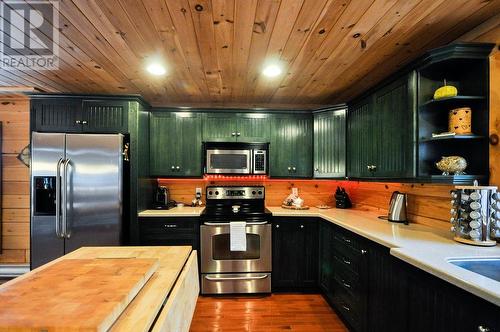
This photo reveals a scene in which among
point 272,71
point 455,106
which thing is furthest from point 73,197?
point 455,106

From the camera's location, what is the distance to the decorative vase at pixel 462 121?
178cm

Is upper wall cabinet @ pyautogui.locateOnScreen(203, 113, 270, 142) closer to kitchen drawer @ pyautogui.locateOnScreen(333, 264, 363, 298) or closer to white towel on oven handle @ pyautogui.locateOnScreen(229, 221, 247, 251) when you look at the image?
white towel on oven handle @ pyautogui.locateOnScreen(229, 221, 247, 251)

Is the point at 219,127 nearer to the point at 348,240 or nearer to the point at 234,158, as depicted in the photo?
the point at 234,158

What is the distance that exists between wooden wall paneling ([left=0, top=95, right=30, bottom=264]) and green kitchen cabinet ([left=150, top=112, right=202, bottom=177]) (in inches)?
69.2

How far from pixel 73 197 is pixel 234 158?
6.17 ft

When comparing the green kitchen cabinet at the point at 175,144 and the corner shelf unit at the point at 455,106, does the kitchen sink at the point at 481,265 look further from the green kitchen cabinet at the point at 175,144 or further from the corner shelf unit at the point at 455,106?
the green kitchen cabinet at the point at 175,144

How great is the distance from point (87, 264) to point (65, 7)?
5.00 feet

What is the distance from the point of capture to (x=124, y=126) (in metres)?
2.93

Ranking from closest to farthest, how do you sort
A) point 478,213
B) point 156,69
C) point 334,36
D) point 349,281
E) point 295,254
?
point 478,213, point 334,36, point 349,281, point 156,69, point 295,254

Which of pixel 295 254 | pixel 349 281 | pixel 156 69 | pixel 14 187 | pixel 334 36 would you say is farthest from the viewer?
pixel 14 187

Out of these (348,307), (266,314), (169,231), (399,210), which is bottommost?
(266,314)

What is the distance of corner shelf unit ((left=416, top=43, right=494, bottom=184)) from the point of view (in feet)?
5.73

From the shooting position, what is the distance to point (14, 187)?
11.0ft

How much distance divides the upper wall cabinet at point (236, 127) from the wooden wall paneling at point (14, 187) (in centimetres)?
249
